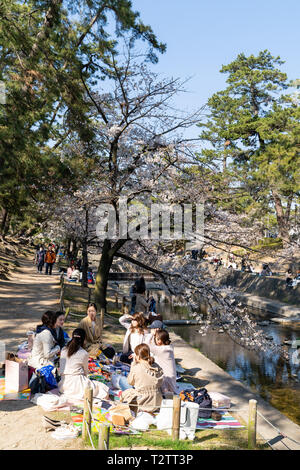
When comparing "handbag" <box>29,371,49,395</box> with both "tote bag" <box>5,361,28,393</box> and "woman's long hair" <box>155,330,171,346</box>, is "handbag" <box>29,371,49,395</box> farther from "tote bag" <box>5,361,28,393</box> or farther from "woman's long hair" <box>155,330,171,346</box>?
"woman's long hair" <box>155,330,171,346</box>

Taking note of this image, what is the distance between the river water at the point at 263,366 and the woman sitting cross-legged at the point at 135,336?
11.9 feet

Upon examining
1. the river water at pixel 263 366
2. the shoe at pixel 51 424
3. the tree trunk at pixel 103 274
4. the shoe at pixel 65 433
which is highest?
the tree trunk at pixel 103 274

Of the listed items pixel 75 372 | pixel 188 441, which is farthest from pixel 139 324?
pixel 188 441

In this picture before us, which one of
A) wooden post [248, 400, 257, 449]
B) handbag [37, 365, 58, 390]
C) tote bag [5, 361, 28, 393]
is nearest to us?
wooden post [248, 400, 257, 449]

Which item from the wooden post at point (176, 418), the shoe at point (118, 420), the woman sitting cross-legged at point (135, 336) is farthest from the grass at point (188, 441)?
the woman sitting cross-legged at point (135, 336)

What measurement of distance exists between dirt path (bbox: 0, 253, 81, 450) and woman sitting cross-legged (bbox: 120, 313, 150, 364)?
2.44 m

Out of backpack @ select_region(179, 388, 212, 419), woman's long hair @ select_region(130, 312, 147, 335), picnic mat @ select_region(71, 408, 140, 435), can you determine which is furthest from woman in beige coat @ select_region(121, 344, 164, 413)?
woman's long hair @ select_region(130, 312, 147, 335)

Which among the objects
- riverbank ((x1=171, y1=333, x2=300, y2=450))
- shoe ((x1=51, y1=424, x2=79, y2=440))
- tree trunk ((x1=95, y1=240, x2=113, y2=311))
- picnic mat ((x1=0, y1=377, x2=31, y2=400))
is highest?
tree trunk ((x1=95, y1=240, x2=113, y2=311))

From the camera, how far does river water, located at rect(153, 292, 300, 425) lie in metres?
10.2

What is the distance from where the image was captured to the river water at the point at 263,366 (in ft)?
33.5

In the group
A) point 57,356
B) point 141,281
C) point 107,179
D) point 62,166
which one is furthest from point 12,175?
point 57,356

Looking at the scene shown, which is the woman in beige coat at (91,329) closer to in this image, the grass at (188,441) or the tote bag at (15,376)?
the tote bag at (15,376)

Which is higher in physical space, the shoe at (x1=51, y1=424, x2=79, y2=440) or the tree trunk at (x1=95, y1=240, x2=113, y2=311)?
the tree trunk at (x1=95, y1=240, x2=113, y2=311)

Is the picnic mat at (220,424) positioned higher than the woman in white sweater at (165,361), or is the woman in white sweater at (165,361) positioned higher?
the woman in white sweater at (165,361)
